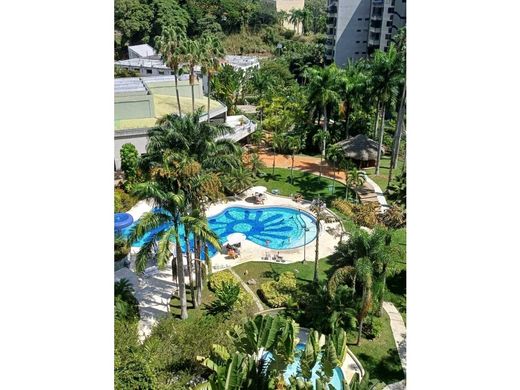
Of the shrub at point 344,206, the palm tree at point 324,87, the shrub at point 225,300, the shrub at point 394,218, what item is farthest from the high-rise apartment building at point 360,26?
the shrub at point 225,300

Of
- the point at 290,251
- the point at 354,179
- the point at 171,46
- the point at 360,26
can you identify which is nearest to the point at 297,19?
the point at 360,26

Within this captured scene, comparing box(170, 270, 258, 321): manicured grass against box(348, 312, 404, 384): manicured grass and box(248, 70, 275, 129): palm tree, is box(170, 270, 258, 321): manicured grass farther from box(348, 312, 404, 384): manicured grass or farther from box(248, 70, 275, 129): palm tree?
box(248, 70, 275, 129): palm tree

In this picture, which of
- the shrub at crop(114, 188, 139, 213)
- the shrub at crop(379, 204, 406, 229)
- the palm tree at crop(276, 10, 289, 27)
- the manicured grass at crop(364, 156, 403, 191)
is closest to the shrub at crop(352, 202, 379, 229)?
the shrub at crop(379, 204, 406, 229)

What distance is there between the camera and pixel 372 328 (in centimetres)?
2005

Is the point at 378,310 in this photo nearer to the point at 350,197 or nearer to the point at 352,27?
the point at 350,197

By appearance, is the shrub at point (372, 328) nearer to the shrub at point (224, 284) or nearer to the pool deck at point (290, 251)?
the shrub at point (224, 284)

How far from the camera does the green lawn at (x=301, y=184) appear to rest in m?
35.4

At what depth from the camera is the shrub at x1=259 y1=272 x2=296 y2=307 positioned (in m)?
22.0

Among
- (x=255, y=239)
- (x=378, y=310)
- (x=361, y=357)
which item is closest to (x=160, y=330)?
(x=361, y=357)

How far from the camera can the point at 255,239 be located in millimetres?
29625

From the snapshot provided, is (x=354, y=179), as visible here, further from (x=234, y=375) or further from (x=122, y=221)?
(x=234, y=375)

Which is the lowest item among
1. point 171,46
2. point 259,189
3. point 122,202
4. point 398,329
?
point 398,329

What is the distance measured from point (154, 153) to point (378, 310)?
12.3 meters

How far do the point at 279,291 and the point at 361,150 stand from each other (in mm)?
20001
